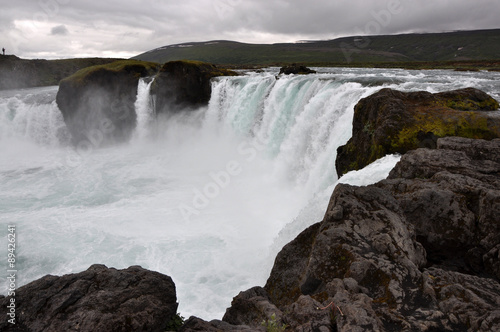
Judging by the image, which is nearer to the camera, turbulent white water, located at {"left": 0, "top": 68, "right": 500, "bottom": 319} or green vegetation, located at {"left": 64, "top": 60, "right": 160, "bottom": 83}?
turbulent white water, located at {"left": 0, "top": 68, "right": 500, "bottom": 319}

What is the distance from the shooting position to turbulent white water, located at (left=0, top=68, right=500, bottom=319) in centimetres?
Answer: 1457

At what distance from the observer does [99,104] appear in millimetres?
40094

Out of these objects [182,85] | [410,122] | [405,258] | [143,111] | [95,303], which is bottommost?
[95,303]

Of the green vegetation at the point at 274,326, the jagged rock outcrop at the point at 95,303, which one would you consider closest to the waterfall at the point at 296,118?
the green vegetation at the point at 274,326

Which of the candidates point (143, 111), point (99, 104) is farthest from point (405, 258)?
point (99, 104)

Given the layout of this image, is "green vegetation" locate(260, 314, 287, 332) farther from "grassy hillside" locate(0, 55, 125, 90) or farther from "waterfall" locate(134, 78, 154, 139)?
"grassy hillside" locate(0, 55, 125, 90)

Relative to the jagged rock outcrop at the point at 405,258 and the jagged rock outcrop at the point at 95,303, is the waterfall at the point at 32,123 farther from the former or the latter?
the jagged rock outcrop at the point at 405,258

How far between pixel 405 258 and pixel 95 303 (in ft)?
20.9

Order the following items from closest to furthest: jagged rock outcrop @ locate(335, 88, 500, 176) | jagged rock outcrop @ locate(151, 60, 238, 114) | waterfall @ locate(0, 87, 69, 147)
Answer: jagged rock outcrop @ locate(335, 88, 500, 176) → jagged rock outcrop @ locate(151, 60, 238, 114) → waterfall @ locate(0, 87, 69, 147)

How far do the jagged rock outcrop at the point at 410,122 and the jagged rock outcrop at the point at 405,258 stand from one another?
7.45 feet

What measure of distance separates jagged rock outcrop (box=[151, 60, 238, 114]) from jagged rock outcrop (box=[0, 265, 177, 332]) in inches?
1269

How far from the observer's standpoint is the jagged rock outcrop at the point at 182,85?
37000 mm

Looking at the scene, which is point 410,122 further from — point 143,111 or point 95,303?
point 143,111

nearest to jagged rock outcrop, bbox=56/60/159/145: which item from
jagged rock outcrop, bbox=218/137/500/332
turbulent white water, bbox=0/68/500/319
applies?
turbulent white water, bbox=0/68/500/319
